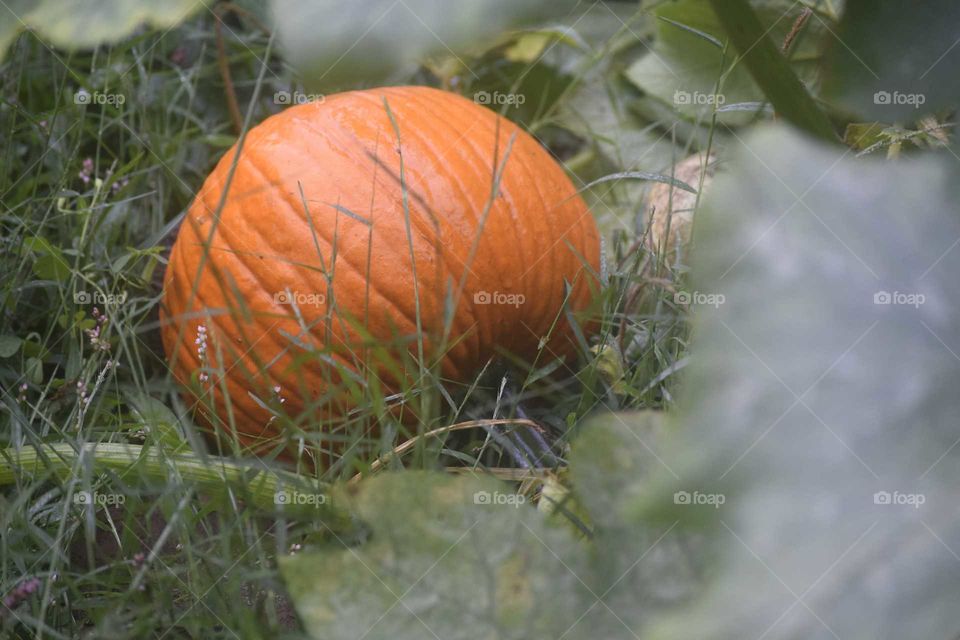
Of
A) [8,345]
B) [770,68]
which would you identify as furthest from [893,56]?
[8,345]

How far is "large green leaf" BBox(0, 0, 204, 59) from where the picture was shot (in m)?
0.63

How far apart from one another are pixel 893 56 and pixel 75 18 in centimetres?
71

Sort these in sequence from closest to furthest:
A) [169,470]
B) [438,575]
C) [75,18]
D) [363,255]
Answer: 1. [75,18]
2. [438,575]
3. [169,470]
4. [363,255]

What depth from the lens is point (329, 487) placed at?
992 mm

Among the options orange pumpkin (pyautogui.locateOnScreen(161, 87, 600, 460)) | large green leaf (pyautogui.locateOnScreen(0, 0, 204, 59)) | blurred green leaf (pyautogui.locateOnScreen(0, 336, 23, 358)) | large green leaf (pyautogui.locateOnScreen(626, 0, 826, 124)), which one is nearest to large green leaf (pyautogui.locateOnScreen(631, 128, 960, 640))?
large green leaf (pyautogui.locateOnScreen(0, 0, 204, 59))

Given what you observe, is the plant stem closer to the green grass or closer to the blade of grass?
the green grass

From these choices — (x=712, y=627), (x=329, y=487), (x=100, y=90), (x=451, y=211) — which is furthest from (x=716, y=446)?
(x=100, y=90)

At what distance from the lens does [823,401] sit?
497 mm

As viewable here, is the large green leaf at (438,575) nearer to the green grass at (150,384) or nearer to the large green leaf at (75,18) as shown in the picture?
the green grass at (150,384)

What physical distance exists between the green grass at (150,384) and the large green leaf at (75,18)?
40 centimetres

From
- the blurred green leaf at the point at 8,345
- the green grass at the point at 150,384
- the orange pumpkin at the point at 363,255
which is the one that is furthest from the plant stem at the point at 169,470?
the blurred green leaf at the point at 8,345

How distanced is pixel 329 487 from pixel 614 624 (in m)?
0.38

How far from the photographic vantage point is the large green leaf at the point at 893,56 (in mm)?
839

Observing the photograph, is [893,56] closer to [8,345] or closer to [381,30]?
[381,30]
